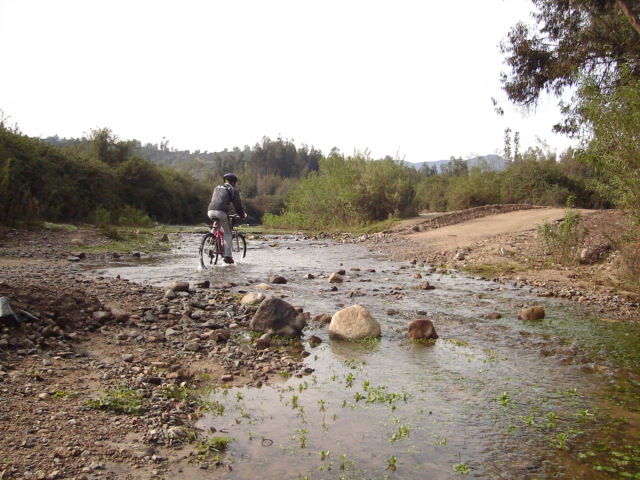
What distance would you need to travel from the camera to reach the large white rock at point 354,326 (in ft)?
20.9

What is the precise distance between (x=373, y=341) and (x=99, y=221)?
21040 millimetres

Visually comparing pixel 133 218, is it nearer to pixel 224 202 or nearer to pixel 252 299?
pixel 224 202

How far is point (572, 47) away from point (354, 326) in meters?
14.4

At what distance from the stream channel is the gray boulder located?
0.25m

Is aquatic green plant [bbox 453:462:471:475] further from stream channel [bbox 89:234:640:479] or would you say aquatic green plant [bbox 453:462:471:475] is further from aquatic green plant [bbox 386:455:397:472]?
aquatic green plant [bbox 386:455:397:472]

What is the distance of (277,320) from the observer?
20.9 feet

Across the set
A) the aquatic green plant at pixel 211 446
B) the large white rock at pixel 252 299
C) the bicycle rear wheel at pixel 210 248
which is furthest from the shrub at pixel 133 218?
the aquatic green plant at pixel 211 446

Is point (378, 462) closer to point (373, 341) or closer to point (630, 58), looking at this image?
point (373, 341)

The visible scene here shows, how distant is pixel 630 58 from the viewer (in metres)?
13.6

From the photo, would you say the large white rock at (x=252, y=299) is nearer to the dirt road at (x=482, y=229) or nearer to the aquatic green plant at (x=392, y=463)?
the aquatic green plant at (x=392, y=463)

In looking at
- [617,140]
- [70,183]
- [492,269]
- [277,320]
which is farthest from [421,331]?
[70,183]

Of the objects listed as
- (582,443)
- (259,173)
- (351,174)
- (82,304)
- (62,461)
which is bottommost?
(582,443)

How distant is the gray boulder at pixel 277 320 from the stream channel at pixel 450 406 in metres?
0.25

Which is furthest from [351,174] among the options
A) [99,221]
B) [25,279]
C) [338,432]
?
[338,432]
